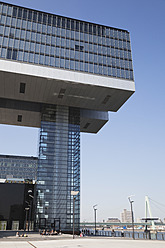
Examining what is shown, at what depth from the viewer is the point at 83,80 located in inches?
1715

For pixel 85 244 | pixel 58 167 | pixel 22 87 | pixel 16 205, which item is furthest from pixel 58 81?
pixel 16 205

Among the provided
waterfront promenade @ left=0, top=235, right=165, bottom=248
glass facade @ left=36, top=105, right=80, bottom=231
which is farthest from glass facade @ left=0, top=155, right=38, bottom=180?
waterfront promenade @ left=0, top=235, right=165, bottom=248

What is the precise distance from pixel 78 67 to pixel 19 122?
2024 centimetres

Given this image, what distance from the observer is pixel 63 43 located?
45750 mm

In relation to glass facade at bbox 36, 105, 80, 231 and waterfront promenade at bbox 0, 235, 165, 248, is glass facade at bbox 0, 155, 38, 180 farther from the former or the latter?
waterfront promenade at bbox 0, 235, 165, 248

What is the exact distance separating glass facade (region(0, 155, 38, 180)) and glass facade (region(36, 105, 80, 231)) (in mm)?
76845

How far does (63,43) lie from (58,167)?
22.7 meters

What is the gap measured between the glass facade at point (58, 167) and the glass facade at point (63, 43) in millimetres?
10441

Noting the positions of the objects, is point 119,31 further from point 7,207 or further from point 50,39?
point 7,207

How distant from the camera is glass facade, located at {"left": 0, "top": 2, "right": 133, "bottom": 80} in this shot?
42.5m

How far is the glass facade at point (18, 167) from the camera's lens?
386ft

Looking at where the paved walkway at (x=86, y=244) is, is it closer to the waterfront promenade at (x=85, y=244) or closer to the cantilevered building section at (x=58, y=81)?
the waterfront promenade at (x=85, y=244)

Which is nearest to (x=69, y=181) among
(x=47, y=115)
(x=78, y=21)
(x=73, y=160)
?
(x=73, y=160)

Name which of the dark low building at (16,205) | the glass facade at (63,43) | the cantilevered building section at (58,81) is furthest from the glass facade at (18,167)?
the glass facade at (63,43)
